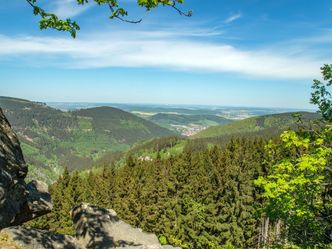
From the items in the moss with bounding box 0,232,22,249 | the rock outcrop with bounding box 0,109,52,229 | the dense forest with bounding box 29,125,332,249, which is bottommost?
the dense forest with bounding box 29,125,332,249

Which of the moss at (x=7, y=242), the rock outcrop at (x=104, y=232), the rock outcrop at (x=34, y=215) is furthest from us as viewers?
the rock outcrop at (x=104, y=232)

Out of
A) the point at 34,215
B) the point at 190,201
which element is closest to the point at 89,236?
the point at 34,215

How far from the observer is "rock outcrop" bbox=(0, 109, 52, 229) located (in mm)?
11016

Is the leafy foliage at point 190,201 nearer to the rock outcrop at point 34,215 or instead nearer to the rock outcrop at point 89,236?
the rock outcrop at point 89,236

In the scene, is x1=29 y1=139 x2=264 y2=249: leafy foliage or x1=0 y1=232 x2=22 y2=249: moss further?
x1=29 y1=139 x2=264 y2=249: leafy foliage

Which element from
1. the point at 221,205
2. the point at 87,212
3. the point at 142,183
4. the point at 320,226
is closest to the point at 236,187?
the point at 221,205

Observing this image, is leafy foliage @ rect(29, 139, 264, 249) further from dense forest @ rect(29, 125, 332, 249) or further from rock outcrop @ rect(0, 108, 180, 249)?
rock outcrop @ rect(0, 108, 180, 249)

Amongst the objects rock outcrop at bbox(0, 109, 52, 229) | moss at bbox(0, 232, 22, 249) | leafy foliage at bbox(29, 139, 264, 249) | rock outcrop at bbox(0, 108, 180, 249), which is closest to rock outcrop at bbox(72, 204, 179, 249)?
rock outcrop at bbox(0, 108, 180, 249)

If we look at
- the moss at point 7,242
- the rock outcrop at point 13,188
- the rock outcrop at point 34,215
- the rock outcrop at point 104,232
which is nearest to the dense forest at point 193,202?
the rock outcrop at point 104,232

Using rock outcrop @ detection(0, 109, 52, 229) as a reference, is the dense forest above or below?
below

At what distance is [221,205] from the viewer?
5666 centimetres

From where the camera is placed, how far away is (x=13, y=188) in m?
11.6

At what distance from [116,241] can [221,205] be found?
46088 mm

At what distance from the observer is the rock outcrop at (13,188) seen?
11016 mm
